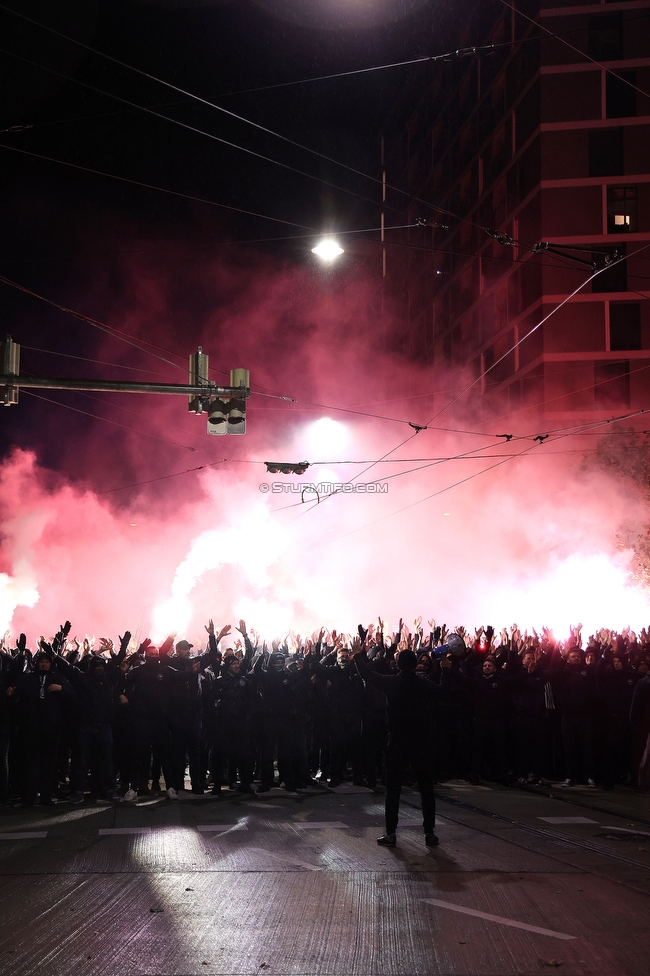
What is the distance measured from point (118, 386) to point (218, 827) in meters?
4.91

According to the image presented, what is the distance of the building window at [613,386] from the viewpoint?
3875 centimetres

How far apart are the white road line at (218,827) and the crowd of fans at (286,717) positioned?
85.0 inches

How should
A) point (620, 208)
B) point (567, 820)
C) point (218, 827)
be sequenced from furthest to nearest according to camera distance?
point (620, 208) < point (567, 820) < point (218, 827)

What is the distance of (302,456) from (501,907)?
1239 inches

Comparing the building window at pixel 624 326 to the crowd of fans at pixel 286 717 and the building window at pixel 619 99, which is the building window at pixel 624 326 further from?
the crowd of fans at pixel 286 717

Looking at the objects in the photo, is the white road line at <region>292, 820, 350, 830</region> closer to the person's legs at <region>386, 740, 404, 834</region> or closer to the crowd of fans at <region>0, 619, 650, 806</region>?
the person's legs at <region>386, 740, 404, 834</region>

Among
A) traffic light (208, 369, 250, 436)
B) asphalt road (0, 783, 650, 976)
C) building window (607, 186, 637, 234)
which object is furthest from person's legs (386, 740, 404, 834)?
building window (607, 186, 637, 234)

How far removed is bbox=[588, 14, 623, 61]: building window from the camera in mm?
39031

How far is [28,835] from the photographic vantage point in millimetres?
8836

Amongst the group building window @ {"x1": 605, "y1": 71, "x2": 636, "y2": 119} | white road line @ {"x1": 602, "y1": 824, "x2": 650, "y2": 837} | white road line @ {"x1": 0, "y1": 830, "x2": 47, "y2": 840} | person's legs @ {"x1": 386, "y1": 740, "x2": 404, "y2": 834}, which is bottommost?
white road line @ {"x1": 0, "y1": 830, "x2": 47, "y2": 840}

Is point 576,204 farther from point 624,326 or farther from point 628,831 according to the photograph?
point 628,831

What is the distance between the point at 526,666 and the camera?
12914 mm

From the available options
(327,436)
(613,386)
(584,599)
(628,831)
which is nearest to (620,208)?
(613,386)

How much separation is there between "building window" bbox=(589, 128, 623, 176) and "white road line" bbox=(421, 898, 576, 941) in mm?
38793
